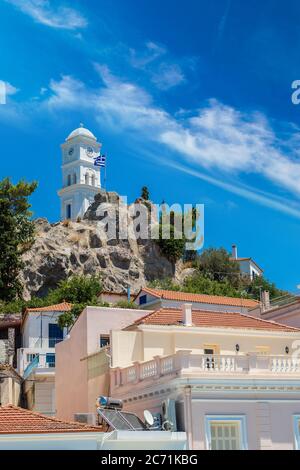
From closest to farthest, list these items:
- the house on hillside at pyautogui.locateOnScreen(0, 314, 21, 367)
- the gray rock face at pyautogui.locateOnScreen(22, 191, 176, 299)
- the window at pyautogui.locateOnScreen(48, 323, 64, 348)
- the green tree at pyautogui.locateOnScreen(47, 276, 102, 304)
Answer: the window at pyautogui.locateOnScreen(48, 323, 64, 348) → the house on hillside at pyautogui.locateOnScreen(0, 314, 21, 367) → the green tree at pyautogui.locateOnScreen(47, 276, 102, 304) → the gray rock face at pyautogui.locateOnScreen(22, 191, 176, 299)

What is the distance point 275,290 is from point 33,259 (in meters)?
27.4

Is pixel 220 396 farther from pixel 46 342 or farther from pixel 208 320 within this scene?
pixel 46 342

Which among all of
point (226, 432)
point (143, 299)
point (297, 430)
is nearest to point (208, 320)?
point (297, 430)

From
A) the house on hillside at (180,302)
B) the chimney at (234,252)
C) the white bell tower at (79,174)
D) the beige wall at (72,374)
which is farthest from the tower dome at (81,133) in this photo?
the beige wall at (72,374)

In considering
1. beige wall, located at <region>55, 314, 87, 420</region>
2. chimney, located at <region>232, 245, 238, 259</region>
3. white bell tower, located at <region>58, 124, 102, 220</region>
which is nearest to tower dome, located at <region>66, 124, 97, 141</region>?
white bell tower, located at <region>58, 124, 102, 220</region>

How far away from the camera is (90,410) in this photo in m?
32.5

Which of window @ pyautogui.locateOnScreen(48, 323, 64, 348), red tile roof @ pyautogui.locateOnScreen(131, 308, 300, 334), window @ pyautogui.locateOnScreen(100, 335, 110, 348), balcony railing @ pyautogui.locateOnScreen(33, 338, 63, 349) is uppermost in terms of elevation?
window @ pyautogui.locateOnScreen(48, 323, 64, 348)

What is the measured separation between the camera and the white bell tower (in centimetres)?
10362

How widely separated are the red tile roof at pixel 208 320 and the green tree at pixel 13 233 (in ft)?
141

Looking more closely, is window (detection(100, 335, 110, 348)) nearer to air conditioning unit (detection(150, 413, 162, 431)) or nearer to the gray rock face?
air conditioning unit (detection(150, 413, 162, 431))

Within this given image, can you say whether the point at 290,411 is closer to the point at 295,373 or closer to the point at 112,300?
the point at 295,373

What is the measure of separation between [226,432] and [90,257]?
204ft

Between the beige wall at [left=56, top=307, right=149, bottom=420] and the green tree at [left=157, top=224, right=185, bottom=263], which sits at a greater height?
the green tree at [left=157, top=224, right=185, bottom=263]

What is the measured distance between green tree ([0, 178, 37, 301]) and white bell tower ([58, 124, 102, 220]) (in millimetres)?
20358
